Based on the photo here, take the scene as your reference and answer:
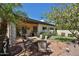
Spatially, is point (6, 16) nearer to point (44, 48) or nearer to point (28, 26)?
point (28, 26)

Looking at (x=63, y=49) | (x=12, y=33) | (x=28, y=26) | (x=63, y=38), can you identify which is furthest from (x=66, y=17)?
(x=12, y=33)

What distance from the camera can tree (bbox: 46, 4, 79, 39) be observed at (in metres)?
8.50

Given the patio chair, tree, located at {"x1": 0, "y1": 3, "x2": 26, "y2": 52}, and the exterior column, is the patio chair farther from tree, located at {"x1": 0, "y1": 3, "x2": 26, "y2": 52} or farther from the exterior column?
tree, located at {"x1": 0, "y1": 3, "x2": 26, "y2": 52}

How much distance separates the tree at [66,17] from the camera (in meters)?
8.50

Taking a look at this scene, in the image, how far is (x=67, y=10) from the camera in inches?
335

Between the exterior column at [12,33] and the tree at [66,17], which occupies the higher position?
the tree at [66,17]

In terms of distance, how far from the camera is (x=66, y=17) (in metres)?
8.52

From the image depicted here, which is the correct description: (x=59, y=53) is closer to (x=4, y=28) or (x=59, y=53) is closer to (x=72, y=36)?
(x=72, y=36)

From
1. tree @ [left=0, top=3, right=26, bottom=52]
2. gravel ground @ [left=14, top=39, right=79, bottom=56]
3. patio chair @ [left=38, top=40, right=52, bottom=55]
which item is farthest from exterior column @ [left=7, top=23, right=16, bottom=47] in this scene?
gravel ground @ [left=14, top=39, right=79, bottom=56]

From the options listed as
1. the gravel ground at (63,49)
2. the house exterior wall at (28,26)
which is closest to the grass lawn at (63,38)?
the gravel ground at (63,49)

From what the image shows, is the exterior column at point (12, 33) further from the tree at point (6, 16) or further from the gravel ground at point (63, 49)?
the gravel ground at point (63, 49)

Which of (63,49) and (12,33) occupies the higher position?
(12,33)

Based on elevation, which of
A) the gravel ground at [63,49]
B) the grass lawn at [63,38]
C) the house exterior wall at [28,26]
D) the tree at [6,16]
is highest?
the tree at [6,16]

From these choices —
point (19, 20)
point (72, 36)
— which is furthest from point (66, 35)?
point (19, 20)
